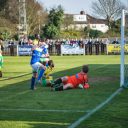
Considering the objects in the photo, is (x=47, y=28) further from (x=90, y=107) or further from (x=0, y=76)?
(x=90, y=107)

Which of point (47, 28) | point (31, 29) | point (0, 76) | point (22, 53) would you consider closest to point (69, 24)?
point (31, 29)

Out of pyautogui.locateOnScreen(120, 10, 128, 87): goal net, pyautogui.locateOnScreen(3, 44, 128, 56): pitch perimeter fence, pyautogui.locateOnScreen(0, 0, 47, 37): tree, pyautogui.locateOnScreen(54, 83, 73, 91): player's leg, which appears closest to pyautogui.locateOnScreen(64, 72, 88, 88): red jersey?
pyautogui.locateOnScreen(54, 83, 73, 91): player's leg

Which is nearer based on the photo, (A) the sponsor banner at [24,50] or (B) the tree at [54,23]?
(A) the sponsor banner at [24,50]

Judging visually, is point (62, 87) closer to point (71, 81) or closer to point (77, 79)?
point (71, 81)

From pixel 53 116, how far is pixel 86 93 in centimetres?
460

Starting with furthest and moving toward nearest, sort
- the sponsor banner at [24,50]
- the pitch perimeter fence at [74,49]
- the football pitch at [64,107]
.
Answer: the sponsor banner at [24,50] → the pitch perimeter fence at [74,49] → the football pitch at [64,107]

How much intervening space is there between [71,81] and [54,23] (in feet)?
203

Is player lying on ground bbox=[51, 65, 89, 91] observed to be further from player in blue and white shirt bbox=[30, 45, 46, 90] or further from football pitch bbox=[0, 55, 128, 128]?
player in blue and white shirt bbox=[30, 45, 46, 90]

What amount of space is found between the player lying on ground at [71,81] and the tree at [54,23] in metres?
58.5

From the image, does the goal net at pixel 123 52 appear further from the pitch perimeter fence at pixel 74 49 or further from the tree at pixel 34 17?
the tree at pixel 34 17

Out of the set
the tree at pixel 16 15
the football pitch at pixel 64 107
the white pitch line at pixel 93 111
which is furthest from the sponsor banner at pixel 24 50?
the white pitch line at pixel 93 111

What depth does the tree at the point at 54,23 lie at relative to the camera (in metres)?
76.1

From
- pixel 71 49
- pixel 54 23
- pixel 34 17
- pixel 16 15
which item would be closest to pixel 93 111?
pixel 71 49

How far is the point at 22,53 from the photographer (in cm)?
5188
